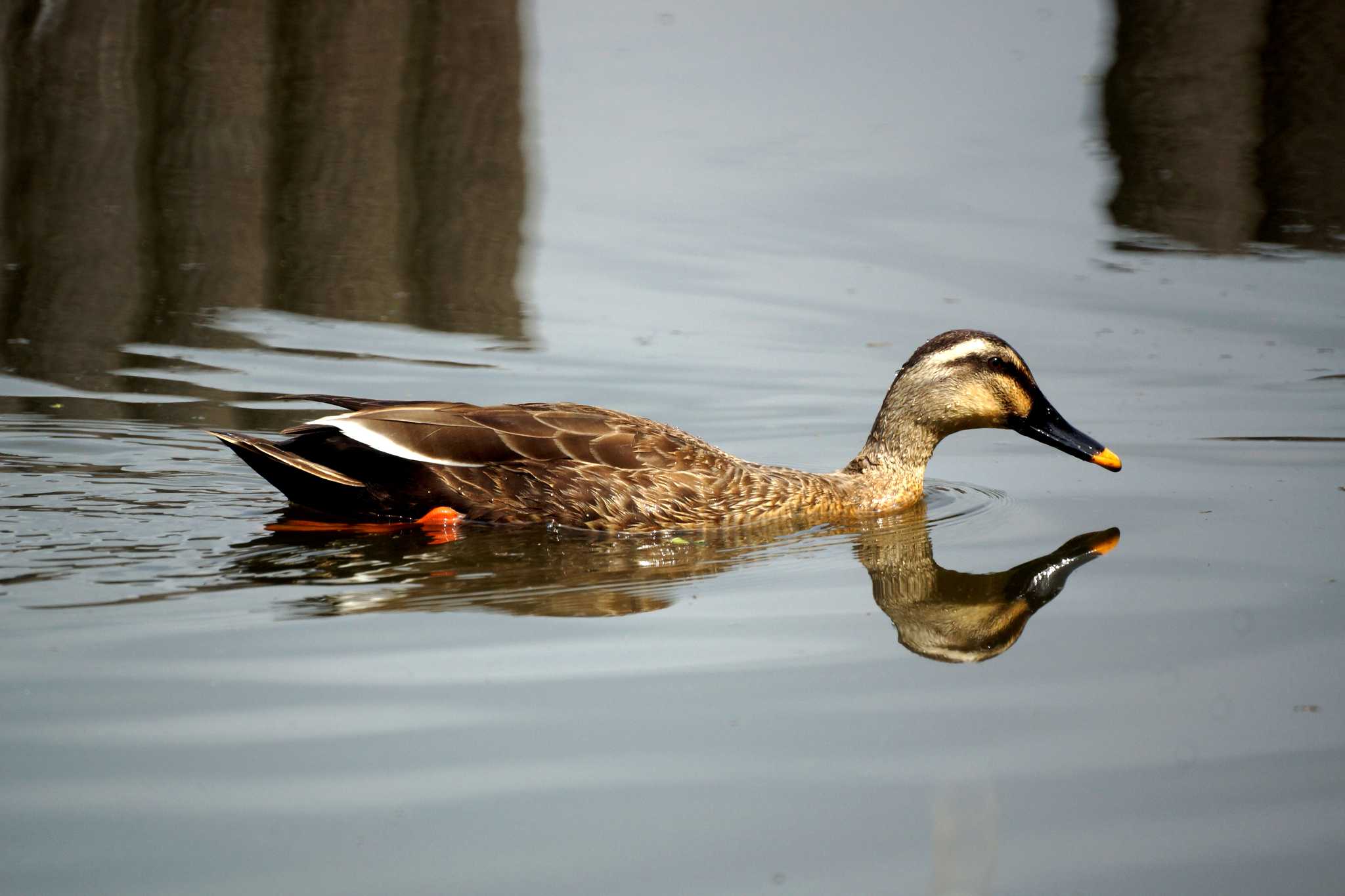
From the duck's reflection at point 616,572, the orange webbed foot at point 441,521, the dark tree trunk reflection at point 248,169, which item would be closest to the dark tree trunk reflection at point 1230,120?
the dark tree trunk reflection at point 248,169

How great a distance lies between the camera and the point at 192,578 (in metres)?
6.90

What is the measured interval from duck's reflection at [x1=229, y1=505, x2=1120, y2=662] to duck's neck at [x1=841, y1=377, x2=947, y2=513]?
35 cm

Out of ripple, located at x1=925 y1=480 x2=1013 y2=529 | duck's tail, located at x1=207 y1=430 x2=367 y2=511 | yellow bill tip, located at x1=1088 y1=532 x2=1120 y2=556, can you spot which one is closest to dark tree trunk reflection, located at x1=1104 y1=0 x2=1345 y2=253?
ripple, located at x1=925 y1=480 x2=1013 y2=529

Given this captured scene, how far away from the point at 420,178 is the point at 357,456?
331 inches

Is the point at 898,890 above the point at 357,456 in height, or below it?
below

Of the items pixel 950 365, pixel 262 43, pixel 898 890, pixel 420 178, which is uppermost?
pixel 262 43

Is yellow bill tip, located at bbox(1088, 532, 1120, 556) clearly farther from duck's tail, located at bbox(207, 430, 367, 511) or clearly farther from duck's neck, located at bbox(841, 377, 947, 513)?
duck's tail, located at bbox(207, 430, 367, 511)

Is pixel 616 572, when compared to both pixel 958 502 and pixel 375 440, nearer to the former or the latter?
pixel 375 440

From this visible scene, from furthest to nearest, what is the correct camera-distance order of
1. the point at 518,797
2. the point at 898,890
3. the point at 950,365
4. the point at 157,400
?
the point at 157,400
the point at 950,365
the point at 518,797
the point at 898,890

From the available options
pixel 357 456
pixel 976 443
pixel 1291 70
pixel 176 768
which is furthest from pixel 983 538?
pixel 1291 70

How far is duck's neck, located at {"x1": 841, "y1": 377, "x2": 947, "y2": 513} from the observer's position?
8883 millimetres

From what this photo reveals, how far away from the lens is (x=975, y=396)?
884 cm

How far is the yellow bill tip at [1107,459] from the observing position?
337 inches

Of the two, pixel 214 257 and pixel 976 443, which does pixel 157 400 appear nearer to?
pixel 214 257
